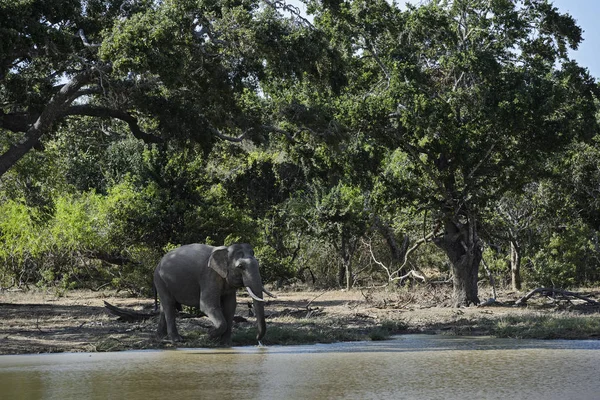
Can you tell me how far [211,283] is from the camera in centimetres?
1500

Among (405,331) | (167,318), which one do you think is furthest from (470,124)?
(167,318)

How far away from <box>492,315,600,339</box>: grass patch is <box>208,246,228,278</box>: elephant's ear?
577 centimetres

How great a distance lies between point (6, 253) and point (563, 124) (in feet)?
52.3

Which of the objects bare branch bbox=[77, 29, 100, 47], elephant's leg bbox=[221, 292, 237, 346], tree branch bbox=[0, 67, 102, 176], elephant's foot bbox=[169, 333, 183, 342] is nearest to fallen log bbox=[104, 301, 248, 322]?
elephant's foot bbox=[169, 333, 183, 342]

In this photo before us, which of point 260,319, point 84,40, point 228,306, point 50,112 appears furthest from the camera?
point 50,112

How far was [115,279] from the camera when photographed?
26609 mm

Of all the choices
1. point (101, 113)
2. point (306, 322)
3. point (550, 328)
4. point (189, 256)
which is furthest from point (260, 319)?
point (101, 113)

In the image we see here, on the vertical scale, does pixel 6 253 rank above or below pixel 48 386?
above

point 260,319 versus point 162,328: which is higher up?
point 260,319

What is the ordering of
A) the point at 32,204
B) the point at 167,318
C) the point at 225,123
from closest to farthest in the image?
the point at 167,318, the point at 225,123, the point at 32,204

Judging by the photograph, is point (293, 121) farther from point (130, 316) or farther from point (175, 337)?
point (175, 337)

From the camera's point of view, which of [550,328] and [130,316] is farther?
[130,316]

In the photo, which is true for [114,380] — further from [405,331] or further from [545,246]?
[545,246]

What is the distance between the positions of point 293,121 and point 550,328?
6.90m
